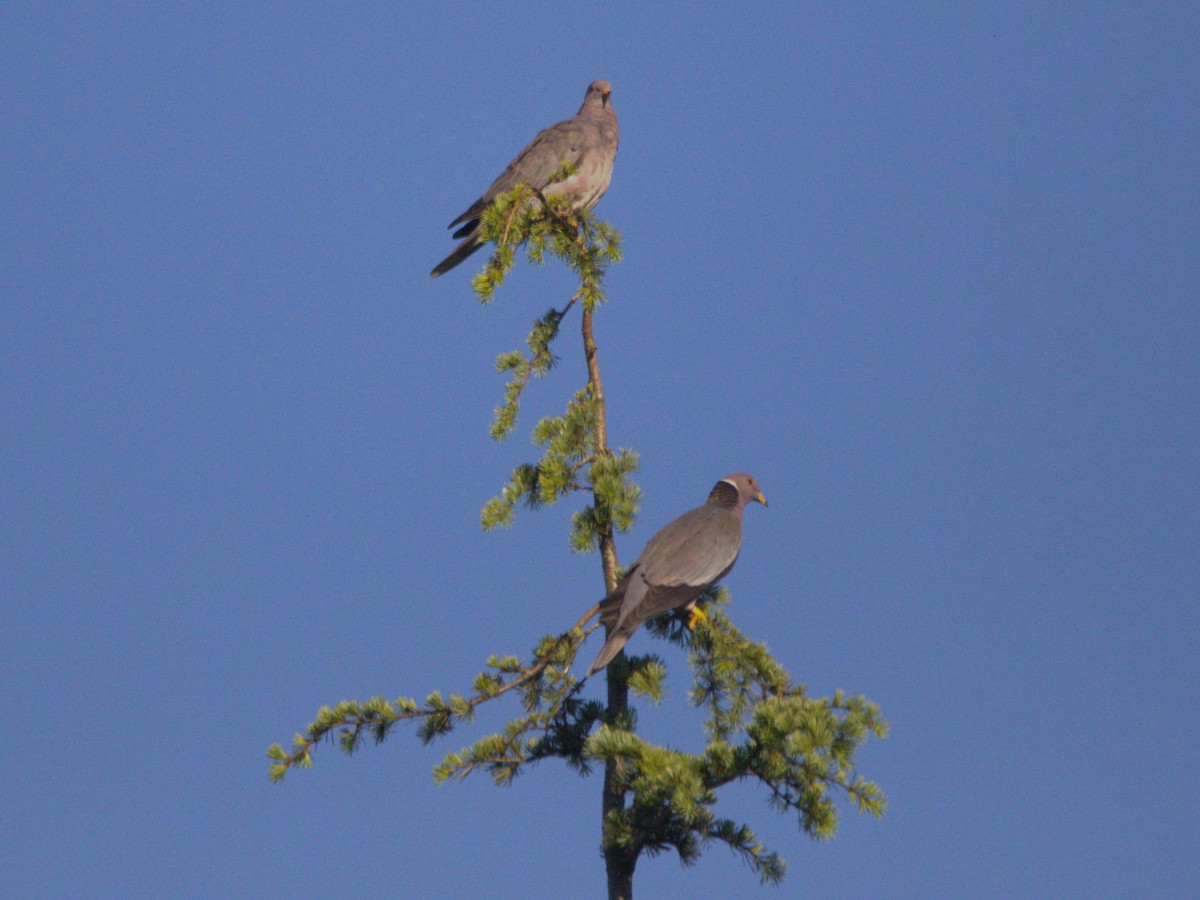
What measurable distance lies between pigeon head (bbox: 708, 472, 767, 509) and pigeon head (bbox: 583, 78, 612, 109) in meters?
5.54

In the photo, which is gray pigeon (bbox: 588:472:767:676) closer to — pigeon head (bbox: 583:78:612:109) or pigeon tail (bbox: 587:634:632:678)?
pigeon tail (bbox: 587:634:632:678)

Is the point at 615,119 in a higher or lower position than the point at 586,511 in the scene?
higher

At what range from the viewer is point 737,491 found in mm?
9172

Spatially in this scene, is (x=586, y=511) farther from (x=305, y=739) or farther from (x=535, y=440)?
(x=305, y=739)

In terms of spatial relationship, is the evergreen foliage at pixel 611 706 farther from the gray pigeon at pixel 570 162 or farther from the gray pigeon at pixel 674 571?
the gray pigeon at pixel 570 162

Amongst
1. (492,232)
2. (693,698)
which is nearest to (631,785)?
(693,698)

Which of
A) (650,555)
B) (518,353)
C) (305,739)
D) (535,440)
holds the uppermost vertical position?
(518,353)

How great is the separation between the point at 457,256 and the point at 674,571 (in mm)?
4803

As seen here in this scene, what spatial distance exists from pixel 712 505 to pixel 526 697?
2.16 m

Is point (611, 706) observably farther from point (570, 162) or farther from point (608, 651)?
point (570, 162)

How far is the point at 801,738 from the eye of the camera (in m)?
6.16

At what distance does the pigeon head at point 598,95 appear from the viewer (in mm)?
13398

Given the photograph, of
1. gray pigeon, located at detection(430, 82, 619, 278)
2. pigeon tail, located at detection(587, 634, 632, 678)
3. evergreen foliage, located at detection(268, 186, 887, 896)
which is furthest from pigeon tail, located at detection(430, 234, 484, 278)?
pigeon tail, located at detection(587, 634, 632, 678)

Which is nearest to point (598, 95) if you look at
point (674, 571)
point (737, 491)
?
point (737, 491)
